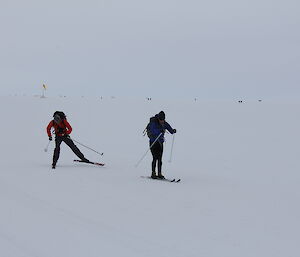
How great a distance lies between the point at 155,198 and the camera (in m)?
9.62

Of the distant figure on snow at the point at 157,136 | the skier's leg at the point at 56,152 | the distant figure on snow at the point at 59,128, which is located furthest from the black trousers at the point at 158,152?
the skier's leg at the point at 56,152

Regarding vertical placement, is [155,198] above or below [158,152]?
below

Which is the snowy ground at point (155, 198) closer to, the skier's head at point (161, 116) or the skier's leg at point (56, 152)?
the skier's leg at point (56, 152)

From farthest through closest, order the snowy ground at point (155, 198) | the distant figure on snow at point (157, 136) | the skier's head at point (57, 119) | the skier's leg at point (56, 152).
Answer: the skier's head at point (57, 119), the skier's leg at point (56, 152), the distant figure on snow at point (157, 136), the snowy ground at point (155, 198)

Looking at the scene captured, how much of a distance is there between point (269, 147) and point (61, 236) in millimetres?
15000

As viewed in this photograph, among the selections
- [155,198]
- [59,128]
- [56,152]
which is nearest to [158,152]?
[155,198]

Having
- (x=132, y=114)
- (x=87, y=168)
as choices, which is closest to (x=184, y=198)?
(x=87, y=168)

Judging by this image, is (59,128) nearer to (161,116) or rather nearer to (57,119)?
(57,119)

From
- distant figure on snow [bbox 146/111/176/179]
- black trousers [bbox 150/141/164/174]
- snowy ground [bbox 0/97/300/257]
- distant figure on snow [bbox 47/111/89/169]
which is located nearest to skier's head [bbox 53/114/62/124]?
distant figure on snow [bbox 47/111/89/169]

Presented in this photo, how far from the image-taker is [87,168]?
1401 cm

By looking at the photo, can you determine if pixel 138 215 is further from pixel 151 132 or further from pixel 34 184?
pixel 151 132

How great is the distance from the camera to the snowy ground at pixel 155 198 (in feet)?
20.5

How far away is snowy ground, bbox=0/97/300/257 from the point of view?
6.26 metres

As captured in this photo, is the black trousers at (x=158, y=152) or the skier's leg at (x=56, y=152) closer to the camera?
the black trousers at (x=158, y=152)
